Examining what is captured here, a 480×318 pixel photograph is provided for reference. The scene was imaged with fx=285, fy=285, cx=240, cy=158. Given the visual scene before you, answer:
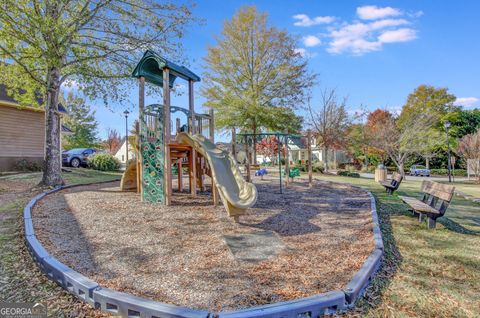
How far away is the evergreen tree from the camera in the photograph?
35375mm

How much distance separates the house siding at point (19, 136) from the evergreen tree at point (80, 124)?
20.8 metres

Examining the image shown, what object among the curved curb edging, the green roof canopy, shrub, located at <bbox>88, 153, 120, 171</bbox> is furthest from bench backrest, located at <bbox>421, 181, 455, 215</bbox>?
shrub, located at <bbox>88, 153, 120, 171</bbox>

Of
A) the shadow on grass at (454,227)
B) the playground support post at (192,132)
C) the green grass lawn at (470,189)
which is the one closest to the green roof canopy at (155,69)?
the playground support post at (192,132)

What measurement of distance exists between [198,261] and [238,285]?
0.79 metres

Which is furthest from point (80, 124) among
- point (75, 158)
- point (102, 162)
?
point (102, 162)

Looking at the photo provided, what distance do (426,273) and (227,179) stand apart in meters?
3.64

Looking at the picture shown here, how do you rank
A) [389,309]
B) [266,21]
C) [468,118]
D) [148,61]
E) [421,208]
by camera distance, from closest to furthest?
1. [389,309]
2. [421,208]
3. [148,61]
4. [266,21]
5. [468,118]

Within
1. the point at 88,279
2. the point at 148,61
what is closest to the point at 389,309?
the point at 88,279

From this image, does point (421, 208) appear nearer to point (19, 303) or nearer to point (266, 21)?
point (19, 303)

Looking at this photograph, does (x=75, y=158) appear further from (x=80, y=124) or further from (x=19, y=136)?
(x=80, y=124)

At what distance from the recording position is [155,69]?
8227mm

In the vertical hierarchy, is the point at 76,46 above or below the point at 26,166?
above

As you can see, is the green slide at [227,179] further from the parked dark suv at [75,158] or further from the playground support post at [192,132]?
the parked dark suv at [75,158]

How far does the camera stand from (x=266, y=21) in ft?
69.8
